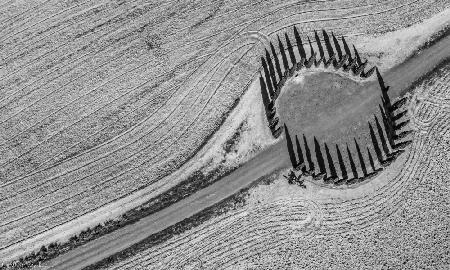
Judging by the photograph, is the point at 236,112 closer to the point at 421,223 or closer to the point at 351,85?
the point at 351,85

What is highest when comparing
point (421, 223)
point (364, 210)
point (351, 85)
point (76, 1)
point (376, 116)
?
point (76, 1)

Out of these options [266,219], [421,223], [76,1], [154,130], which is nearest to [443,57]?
[421,223]

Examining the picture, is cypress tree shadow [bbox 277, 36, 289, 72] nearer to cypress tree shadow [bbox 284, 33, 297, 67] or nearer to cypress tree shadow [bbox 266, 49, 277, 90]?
cypress tree shadow [bbox 284, 33, 297, 67]

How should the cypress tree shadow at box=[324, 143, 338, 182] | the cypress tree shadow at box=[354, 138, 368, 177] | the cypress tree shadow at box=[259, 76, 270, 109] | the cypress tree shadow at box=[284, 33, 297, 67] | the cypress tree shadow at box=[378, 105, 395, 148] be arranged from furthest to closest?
the cypress tree shadow at box=[284, 33, 297, 67] → the cypress tree shadow at box=[259, 76, 270, 109] → the cypress tree shadow at box=[378, 105, 395, 148] → the cypress tree shadow at box=[354, 138, 368, 177] → the cypress tree shadow at box=[324, 143, 338, 182]

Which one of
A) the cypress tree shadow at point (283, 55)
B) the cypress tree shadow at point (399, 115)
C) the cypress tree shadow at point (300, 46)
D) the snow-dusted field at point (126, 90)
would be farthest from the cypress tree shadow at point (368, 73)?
the cypress tree shadow at point (283, 55)

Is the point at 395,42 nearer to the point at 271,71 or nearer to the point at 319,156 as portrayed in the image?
the point at 271,71

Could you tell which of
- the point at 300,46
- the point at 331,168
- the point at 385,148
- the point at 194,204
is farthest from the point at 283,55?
the point at 194,204

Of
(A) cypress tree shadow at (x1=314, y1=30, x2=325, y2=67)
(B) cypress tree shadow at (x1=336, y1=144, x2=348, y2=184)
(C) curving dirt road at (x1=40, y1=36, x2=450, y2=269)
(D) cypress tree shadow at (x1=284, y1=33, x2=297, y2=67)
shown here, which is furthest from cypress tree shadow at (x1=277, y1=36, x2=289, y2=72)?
(B) cypress tree shadow at (x1=336, y1=144, x2=348, y2=184)
